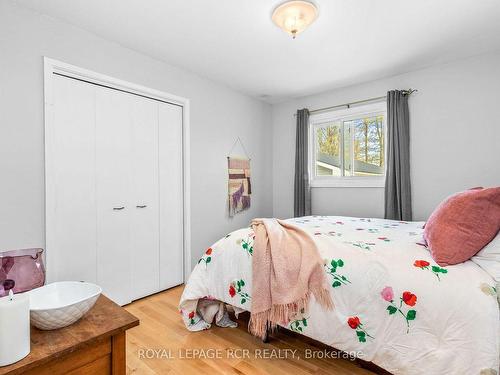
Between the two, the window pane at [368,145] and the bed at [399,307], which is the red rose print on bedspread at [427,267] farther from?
the window pane at [368,145]

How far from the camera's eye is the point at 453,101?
2.93 metres

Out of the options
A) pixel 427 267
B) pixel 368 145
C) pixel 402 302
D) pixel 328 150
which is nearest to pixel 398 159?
pixel 368 145

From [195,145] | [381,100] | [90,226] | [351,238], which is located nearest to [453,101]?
[381,100]

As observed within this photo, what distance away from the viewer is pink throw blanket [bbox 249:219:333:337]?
5.50ft

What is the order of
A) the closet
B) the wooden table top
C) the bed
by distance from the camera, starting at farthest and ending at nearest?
the closet → the bed → the wooden table top

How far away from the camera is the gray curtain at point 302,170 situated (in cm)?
396

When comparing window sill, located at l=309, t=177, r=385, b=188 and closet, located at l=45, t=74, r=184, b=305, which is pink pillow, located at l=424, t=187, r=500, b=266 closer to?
window sill, located at l=309, t=177, r=385, b=188

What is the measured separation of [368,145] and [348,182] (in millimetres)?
555

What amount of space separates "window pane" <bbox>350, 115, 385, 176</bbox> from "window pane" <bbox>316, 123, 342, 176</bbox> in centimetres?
21

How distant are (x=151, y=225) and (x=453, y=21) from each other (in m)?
3.29

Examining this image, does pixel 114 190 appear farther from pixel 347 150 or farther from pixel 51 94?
pixel 347 150

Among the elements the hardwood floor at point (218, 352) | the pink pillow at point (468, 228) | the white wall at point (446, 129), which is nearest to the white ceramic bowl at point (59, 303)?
the hardwood floor at point (218, 352)

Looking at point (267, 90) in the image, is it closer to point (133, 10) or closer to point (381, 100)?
point (381, 100)

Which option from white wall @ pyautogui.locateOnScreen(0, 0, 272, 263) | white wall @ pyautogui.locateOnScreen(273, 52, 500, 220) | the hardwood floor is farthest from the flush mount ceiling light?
the hardwood floor
